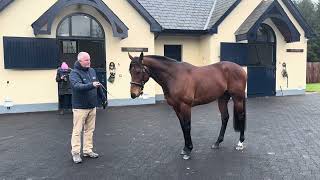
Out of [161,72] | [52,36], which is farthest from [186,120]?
[52,36]

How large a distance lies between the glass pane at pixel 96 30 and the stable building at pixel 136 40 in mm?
38

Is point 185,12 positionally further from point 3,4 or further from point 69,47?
point 3,4

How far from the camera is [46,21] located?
1314 cm

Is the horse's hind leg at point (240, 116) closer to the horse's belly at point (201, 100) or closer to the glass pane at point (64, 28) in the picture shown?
the horse's belly at point (201, 100)

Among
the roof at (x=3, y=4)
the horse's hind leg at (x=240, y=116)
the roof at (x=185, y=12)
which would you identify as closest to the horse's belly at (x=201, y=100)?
the horse's hind leg at (x=240, y=116)

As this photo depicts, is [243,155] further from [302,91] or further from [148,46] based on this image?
[302,91]

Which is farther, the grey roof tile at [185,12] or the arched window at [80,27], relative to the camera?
the grey roof tile at [185,12]

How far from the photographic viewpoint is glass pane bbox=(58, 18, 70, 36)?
14.1 m

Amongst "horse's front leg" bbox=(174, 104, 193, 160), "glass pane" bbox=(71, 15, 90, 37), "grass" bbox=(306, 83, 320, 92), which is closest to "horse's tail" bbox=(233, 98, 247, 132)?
"horse's front leg" bbox=(174, 104, 193, 160)

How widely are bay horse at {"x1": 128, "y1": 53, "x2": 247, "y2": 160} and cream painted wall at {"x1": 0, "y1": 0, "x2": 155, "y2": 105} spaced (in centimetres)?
786

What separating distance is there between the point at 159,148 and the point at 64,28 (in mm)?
7948

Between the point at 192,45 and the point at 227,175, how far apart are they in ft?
41.1

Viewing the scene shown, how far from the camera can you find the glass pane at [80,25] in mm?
14281

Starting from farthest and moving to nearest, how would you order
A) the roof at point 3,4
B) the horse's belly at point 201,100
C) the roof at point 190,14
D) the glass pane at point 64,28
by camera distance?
the roof at point 190,14, the glass pane at point 64,28, the roof at point 3,4, the horse's belly at point 201,100
